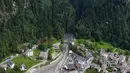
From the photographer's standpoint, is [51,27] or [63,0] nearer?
[51,27]

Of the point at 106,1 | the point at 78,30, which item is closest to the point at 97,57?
the point at 78,30

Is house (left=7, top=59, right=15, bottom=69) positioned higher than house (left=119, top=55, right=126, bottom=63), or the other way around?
house (left=7, top=59, right=15, bottom=69)

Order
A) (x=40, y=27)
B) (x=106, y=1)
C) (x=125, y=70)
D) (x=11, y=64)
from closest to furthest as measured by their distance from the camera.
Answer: (x=11, y=64), (x=125, y=70), (x=40, y=27), (x=106, y=1)

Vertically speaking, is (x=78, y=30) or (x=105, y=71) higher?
(x=78, y=30)

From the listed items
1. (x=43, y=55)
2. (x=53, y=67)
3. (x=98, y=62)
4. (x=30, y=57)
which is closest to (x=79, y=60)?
(x=98, y=62)

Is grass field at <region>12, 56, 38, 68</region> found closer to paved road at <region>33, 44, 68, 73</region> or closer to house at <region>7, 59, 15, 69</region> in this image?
house at <region>7, 59, 15, 69</region>

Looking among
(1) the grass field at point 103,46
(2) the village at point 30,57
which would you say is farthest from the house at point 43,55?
(1) the grass field at point 103,46

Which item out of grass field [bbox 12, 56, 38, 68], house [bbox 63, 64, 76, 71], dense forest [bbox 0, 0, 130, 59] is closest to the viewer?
grass field [bbox 12, 56, 38, 68]

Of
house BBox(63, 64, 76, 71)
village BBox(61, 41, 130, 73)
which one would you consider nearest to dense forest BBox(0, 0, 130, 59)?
village BBox(61, 41, 130, 73)

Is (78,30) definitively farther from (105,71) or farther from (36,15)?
(105,71)
